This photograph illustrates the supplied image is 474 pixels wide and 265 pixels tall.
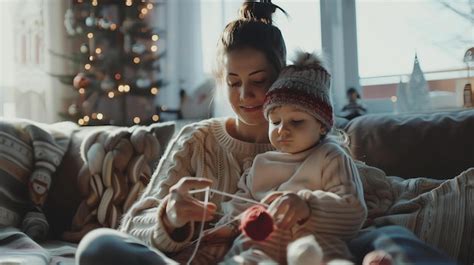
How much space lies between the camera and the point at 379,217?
1369mm

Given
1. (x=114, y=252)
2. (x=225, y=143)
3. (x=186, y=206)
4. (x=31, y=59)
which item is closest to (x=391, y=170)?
(x=225, y=143)

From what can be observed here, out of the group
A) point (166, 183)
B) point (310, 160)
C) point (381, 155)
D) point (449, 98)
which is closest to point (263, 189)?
point (310, 160)

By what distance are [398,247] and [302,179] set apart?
0.23m

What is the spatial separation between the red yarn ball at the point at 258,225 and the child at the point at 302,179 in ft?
0.10

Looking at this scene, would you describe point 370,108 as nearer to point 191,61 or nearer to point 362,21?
point 362,21

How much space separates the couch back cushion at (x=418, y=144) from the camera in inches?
62.6

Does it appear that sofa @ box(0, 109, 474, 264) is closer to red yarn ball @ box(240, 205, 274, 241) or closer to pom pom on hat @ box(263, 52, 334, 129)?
pom pom on hat @ box(263, 52, 334, 129)

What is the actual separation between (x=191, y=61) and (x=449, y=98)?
1.41 meters

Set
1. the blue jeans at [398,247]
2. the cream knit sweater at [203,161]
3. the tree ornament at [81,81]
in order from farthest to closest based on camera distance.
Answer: the tree ornament at [81,81]
the cream knit sweater at [203,161]
the blue jeans at [398,247]

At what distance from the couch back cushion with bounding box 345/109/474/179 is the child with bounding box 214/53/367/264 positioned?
17.1 inches

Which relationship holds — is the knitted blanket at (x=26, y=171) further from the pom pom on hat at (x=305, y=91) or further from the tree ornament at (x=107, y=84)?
the tree ornament at (x=107, y=84)

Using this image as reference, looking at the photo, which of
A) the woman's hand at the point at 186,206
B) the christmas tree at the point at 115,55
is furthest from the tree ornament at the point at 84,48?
the woman's hand at the point at 186,206

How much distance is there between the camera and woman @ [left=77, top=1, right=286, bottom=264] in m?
1.20

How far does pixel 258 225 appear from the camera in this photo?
1016 millimetres
